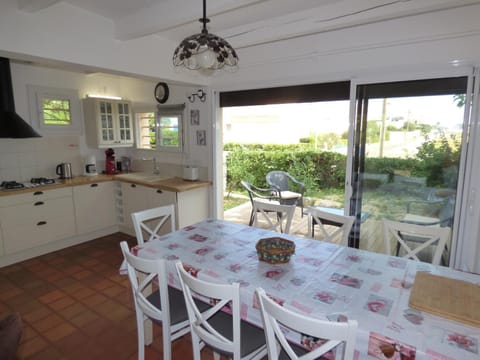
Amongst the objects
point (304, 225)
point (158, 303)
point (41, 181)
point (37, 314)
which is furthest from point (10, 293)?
point (304, 225)

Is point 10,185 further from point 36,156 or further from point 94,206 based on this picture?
point 94,206

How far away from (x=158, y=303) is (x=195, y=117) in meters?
2.55

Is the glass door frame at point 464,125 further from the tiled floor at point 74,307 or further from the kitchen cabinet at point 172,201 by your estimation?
the tiled floor at point 74,307

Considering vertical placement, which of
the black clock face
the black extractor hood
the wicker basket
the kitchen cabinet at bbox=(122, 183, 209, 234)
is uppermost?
the black clock face

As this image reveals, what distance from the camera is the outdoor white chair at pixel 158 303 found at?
1.49m

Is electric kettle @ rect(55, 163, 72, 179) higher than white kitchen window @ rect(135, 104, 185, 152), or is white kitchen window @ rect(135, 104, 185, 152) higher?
white kitchen window @ rect(135, 104, 185, 152)

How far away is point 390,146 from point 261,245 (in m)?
1.68

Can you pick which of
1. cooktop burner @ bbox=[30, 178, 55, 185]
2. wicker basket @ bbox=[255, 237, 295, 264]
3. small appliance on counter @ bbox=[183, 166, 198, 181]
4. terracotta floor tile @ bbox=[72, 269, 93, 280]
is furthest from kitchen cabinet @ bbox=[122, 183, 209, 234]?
wicker basket @ bbox=[255, 237, 295, 264]

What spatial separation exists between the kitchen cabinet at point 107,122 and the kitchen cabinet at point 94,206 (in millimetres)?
642

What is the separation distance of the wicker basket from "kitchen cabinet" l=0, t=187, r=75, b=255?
9.51 feet

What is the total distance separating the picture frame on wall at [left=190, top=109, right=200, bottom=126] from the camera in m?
3.79

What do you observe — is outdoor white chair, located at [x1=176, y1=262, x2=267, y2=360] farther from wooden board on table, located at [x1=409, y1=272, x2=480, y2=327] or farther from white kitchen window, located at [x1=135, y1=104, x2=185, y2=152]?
white kitchen window, located at [x1=135, y1=104, x2=185, y2=152]

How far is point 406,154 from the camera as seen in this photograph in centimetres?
260

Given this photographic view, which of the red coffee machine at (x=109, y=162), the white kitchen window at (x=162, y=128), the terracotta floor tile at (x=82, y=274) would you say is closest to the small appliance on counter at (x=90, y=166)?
the red coffee machine at (x=109, y=162)
